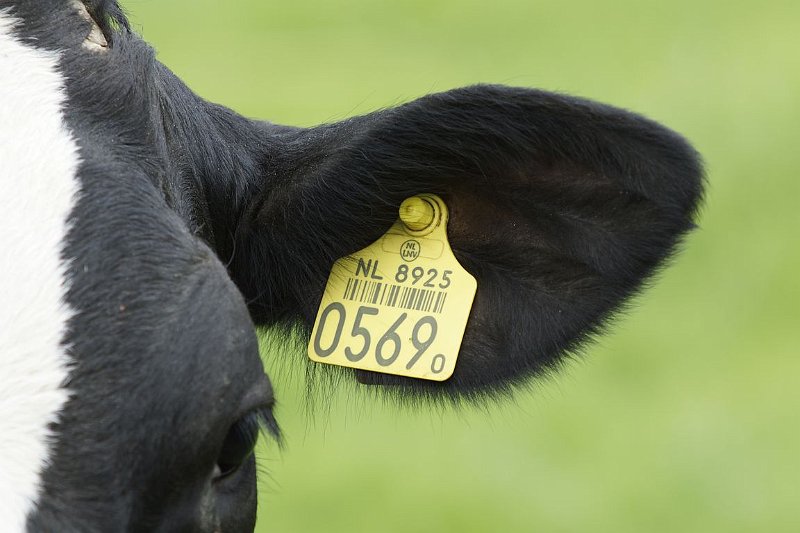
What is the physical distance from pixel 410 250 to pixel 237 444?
617 mm

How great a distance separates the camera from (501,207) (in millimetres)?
2459

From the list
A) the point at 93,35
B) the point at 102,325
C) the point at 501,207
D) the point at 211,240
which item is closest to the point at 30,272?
the point at 102,325

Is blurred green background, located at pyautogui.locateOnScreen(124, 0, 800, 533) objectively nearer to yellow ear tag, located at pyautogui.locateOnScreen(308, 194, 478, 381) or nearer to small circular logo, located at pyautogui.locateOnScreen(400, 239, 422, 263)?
yellow ear tag, located at pyautogui.locateOnScreen(308, 194, 478, 381)

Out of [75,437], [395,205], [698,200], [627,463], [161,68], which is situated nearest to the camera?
[75,437]

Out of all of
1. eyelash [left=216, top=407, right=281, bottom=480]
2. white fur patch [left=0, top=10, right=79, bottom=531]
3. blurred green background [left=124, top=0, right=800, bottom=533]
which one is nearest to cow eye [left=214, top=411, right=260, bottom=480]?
eyelash [left=216, top=407, right=281, bottom=480]

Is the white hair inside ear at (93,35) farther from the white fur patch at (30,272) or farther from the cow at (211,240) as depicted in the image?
the white fur patch at (30,272)

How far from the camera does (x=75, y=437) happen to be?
5.92ft

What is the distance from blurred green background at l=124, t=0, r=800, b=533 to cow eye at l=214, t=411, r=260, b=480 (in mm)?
632

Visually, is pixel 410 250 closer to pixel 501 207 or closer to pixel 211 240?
pixel 501 207

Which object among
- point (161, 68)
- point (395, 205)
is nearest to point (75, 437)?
point (395, 205)

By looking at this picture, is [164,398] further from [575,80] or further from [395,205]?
[575,80]

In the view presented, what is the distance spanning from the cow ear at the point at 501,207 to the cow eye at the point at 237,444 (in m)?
0.54

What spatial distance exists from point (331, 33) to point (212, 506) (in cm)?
879

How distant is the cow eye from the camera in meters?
1.99
